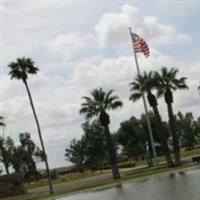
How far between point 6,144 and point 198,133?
170 ft

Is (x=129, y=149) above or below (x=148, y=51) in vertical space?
below

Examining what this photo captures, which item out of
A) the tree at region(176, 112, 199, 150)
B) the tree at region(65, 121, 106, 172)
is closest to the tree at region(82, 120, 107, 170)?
the tree at region(65, 121, 106, 172)

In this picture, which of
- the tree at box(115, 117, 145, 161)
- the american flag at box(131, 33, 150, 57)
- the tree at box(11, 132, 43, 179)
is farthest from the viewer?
the tree at box(11, 132, 43, 179)

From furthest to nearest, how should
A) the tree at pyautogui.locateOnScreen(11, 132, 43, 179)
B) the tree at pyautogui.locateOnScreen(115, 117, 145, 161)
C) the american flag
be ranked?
the tree at pyautogui.locateOnScreen(11, 132, 43, 179)
the tree at pyautogui.locateOnScreen(115, 117, 145, 161)
the american flag

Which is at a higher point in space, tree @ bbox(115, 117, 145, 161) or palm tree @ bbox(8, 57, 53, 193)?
palm tree @ bbox(8, 57, 53, 193)

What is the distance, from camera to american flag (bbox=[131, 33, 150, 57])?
217 feet

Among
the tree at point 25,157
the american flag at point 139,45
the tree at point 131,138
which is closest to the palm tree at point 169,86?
the american flag at point 139,45

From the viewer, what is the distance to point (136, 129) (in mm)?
108062

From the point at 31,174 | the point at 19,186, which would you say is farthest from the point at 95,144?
the point at 19,186

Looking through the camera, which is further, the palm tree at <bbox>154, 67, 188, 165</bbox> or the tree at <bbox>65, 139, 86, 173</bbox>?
the tree at <bbox>65, 139, 86, 173</bbox>

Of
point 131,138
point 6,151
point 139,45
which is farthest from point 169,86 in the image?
point 6,151

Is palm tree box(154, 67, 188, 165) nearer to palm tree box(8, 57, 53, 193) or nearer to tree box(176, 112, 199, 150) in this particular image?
palm tree box(8, 57, 53, 193)

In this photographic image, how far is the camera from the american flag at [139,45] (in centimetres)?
6610

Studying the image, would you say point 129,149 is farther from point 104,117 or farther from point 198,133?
point 198,133
